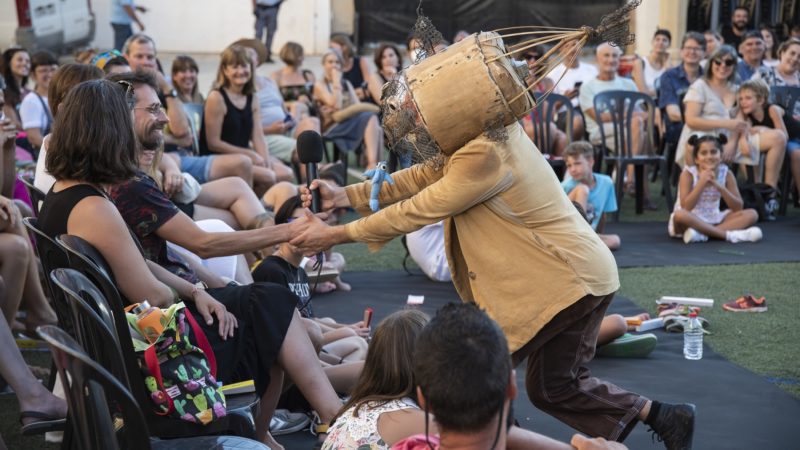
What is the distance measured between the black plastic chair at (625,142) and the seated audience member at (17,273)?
19.8ft

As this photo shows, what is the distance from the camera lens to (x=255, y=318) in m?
3.81

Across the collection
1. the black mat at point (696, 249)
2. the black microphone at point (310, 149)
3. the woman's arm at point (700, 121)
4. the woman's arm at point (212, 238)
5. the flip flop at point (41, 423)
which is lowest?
the black mat at point (696, 249)

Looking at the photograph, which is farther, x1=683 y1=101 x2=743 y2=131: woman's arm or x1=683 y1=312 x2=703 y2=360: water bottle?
x1=683 y1=101 x2=743 y2=131: woman's arm

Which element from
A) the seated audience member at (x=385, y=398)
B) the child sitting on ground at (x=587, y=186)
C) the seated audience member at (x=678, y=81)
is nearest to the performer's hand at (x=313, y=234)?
the seated audience member at (x=385, y=398)

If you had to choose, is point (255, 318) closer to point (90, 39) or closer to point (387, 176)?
point (387, 176)

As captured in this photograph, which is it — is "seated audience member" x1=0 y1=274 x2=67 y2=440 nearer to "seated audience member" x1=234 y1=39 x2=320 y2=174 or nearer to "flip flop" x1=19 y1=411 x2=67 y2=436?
"flip flop" x1=19 y1=411 x2=67 y2=436

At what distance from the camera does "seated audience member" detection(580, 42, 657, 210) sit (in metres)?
10.4

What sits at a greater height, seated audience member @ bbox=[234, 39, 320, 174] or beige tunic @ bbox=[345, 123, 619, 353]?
beige tunic @ bbox=[345, 123, 619, 353]

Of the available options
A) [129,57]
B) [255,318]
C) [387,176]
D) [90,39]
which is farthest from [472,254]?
[90,39]

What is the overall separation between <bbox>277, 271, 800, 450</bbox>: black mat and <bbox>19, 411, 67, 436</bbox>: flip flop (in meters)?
0.95

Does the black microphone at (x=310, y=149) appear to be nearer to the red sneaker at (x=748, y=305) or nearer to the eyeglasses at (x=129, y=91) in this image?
the eyeglasses at (x=129, y=91)

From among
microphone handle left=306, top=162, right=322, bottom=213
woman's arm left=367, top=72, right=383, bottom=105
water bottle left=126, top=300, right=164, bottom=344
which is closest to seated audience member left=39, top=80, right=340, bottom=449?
water bottle left=126, top=300, right=164, bottom=344

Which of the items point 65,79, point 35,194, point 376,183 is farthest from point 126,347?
point 65,79

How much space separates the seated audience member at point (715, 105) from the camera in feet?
32.2
